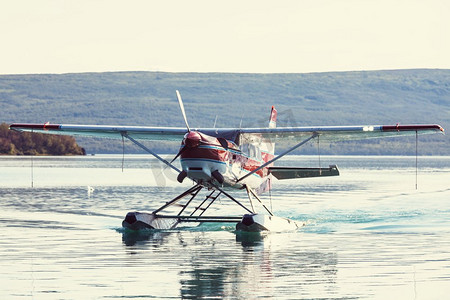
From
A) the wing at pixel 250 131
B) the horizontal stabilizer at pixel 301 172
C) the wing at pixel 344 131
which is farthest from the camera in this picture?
the horizontal stabilizer at pixel 301 172

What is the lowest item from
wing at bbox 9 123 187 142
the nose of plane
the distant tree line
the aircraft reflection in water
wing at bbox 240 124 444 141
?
the aircraft reflection in water

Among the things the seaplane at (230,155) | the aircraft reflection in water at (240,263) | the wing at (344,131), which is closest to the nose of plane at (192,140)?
the seaplane at (230,155)

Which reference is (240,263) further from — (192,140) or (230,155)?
(230,155)

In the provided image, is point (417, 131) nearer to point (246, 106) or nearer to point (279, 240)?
point (279, 240)

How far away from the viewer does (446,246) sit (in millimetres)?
14461

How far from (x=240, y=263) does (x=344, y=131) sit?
6578 mm

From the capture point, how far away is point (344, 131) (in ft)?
60.1

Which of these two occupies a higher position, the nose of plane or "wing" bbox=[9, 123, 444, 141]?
"wing" bbox=[9, 123, 444, 141]

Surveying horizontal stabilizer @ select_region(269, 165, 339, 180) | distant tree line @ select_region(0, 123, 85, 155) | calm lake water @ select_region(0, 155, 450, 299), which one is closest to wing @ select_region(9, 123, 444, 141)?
horizontal stabilizer @ select_region(269, 165, 339, 180)

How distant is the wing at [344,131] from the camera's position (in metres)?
17.5

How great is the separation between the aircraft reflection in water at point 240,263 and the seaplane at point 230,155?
0.53m

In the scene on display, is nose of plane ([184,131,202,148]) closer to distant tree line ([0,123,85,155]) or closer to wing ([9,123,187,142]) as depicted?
wing ([9,123,187,142])

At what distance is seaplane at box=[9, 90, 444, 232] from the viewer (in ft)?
53.9

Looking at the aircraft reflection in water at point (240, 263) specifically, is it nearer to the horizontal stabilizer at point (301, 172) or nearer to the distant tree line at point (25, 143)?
the horizontal stabilizer at point (301, 172)
